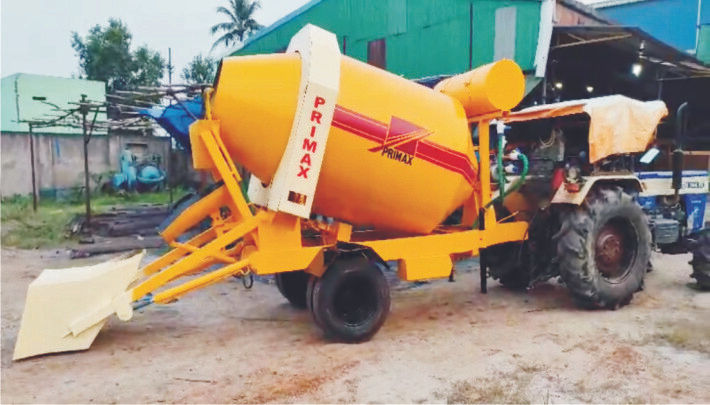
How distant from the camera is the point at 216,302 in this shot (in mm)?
6242

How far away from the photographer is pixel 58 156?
20.4 meters

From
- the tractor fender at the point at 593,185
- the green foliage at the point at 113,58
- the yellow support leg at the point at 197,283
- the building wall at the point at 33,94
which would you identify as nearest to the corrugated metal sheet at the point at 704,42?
the tractor fender at the point at 593,185

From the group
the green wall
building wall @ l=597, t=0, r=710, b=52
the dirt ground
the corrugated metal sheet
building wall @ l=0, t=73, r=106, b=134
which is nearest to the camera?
the dirt ground

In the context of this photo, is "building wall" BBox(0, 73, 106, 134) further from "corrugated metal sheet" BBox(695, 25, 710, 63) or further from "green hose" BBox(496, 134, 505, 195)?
"green hose" BBox(496, 134, 505, 195)

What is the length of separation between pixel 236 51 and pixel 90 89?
50.0 ft

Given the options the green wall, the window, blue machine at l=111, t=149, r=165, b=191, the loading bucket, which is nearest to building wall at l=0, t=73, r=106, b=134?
blue machine at l=111, t=149, r=165, b=191

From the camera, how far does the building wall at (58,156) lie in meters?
19.0

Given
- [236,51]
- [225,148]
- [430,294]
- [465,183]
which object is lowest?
[430,294]

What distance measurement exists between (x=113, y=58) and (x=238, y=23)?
831cm

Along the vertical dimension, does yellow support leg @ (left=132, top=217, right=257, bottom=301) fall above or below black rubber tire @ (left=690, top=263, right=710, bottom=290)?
above

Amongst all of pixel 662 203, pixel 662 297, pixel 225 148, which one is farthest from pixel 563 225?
pixel 225 148

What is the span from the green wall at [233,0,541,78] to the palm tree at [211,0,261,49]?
21.5m

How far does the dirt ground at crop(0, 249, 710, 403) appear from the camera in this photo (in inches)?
148

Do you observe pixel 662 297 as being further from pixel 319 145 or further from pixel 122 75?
pixel 122 75
